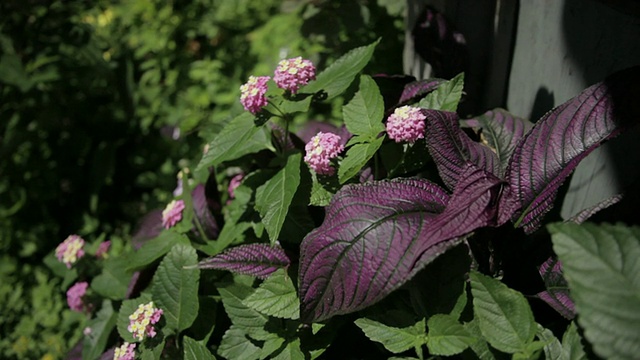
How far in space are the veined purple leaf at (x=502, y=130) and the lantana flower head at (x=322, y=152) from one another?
0.48 meters

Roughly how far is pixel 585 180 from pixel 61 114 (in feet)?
8.46

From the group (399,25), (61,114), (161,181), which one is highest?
(399,25)

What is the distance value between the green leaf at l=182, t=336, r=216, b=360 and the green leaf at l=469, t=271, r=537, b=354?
0.68 meters

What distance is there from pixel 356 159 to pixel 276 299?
40 centimetres

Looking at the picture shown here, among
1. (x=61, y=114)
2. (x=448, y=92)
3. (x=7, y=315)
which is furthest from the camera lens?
(x=61, y=114)

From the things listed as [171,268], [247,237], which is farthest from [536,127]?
[171,268]

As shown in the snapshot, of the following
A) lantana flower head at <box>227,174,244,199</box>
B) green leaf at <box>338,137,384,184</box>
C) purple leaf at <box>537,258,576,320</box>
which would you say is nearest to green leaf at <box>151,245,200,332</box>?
lantana flower head at <box>227,174,244,199</box>

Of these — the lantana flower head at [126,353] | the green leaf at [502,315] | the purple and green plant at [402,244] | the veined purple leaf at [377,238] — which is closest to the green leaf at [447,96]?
the purple and green plant at [402,244]

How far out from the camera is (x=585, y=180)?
1617 millimetres

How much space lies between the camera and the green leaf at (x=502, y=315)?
1.17m

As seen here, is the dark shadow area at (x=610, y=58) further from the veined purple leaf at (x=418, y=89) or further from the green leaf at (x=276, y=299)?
the green leaf at (x=276, y=299)

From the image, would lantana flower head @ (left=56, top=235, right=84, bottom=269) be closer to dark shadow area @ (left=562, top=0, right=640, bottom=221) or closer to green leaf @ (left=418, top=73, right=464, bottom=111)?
green leaf @ (left=418, top=73, right=464, bottom=111)

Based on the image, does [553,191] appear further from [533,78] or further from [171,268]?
[171,268]

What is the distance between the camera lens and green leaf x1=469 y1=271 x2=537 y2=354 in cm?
117
